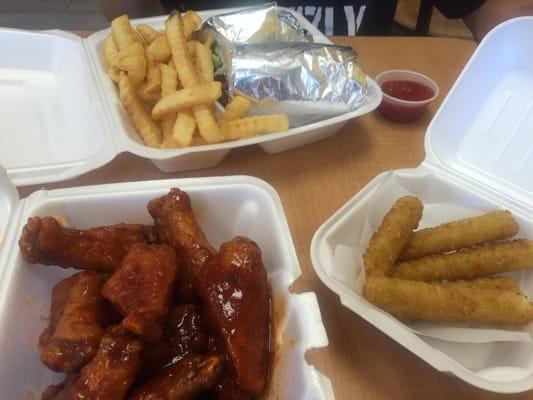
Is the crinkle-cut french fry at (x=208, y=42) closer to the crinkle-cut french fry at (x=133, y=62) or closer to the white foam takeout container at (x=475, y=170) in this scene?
the crinkle-cut french fry at (x=133, y=62)

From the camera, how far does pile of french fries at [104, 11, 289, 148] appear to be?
1.28m

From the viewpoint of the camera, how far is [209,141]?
1.28 metres

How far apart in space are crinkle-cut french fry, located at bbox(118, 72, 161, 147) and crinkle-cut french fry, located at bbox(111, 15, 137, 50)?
150mm

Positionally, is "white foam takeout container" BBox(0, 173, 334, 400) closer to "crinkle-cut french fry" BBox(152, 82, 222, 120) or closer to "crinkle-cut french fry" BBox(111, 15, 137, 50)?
"crinkle-cut french fry" BBox(152, 82, 222, 120)

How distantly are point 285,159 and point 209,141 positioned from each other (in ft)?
0.90

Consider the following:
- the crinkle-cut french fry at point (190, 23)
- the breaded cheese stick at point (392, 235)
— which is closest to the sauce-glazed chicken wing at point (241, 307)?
the breaded cheese stick at point (392, 235)

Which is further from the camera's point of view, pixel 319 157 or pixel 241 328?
pixel 319 157

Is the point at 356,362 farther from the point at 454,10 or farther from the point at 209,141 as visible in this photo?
the point at 454,10

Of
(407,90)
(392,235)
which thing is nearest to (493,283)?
(392,235)

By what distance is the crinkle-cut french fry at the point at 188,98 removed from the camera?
1.27m

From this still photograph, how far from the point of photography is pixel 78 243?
90cm

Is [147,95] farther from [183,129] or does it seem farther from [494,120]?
[494,120]

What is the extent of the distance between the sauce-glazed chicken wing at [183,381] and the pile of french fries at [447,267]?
1.13 ft

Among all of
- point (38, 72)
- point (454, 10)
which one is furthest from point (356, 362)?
point (454, 10)
